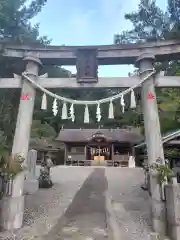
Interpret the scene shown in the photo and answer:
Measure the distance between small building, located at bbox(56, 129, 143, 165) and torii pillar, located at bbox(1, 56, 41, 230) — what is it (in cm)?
2320

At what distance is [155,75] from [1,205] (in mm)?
5061

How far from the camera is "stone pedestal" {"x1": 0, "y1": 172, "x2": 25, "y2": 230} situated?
5.50 metres

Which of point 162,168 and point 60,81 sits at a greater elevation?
point 60,81

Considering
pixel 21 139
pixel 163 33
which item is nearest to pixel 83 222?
pixel 21 139

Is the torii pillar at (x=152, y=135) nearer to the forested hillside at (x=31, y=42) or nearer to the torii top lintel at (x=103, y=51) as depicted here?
the torii top lintel at (x=103, y=51)

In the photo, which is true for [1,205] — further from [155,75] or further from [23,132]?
[155,75]

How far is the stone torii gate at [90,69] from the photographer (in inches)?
238

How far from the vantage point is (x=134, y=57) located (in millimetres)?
6559

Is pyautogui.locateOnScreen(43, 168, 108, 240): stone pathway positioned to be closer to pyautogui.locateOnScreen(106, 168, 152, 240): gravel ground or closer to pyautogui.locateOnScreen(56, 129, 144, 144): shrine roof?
pyautogui.locateOnScreen(106, 168, 152, 240): gravel ground

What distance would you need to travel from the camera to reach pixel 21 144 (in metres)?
5.97

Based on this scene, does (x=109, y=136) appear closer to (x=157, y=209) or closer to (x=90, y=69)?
(x=90, y=69)

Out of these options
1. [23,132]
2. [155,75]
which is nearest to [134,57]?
[155,75]

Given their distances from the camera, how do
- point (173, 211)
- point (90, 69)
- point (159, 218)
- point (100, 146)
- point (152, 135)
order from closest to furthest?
point (173, 211) < point (159, 218) < point (152, 135) < point (90, 69) < point (100, 146)

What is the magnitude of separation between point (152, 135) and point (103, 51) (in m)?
2.67
